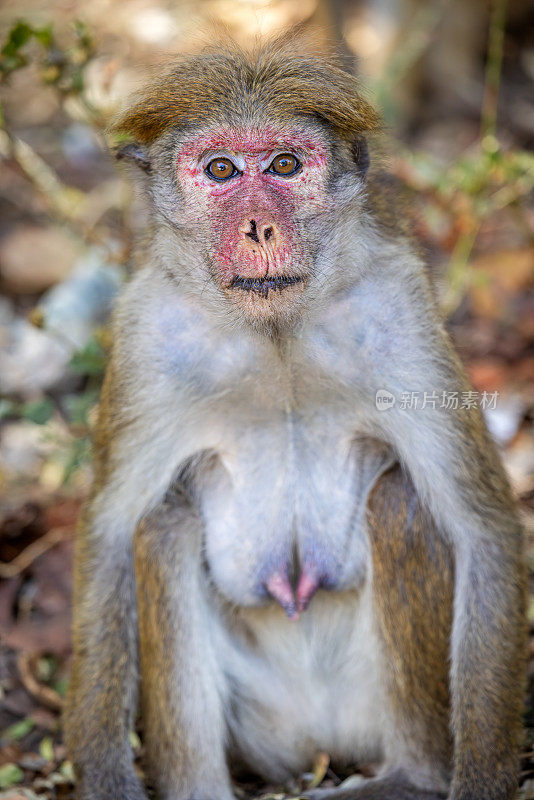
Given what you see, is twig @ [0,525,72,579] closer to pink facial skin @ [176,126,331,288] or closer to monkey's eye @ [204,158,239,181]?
pink facial skin @ [176,126,331,288]

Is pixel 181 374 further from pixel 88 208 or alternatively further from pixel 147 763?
pixel 88 208

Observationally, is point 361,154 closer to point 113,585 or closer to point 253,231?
point 253,231

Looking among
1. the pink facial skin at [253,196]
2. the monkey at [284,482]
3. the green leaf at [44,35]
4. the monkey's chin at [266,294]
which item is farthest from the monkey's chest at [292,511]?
the green leaf at [44,35]

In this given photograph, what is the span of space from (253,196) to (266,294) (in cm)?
32

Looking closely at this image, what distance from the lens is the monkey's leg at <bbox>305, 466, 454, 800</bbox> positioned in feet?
12.4

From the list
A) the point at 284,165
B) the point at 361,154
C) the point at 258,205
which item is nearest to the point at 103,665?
the point at 258,205

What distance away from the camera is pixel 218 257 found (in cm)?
347

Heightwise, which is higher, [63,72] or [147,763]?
[63,72]

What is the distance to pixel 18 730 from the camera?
4809mm

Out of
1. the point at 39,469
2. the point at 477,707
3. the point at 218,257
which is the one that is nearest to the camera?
the point at 218,257

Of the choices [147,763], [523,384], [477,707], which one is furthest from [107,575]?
[523,384]

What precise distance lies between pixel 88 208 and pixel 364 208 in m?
5.21

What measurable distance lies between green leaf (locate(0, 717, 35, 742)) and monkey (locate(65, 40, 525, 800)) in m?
0.79

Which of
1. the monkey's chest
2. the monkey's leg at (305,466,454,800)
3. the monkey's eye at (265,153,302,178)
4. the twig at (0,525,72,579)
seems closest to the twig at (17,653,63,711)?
the twig at (0,525,72,579)
